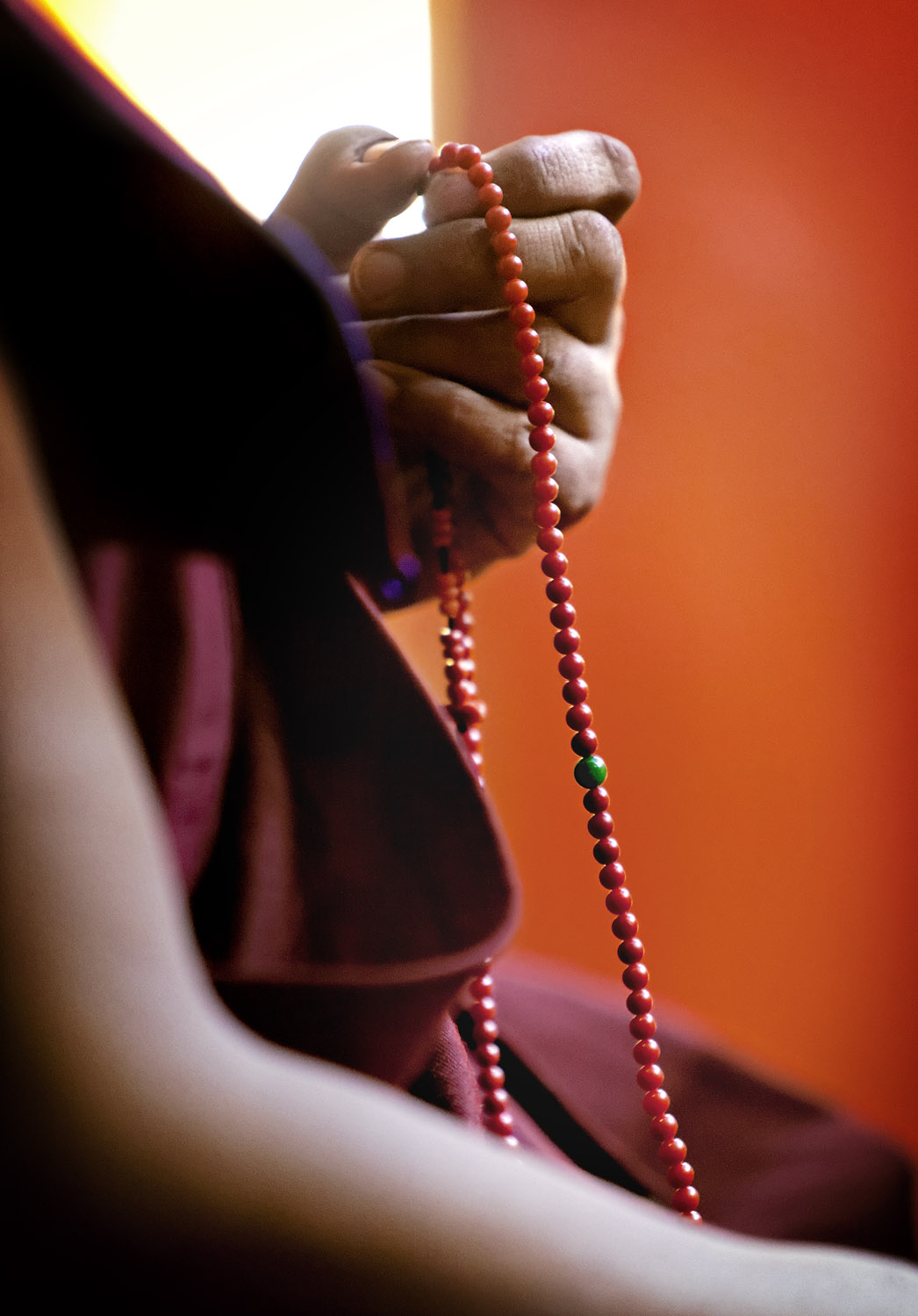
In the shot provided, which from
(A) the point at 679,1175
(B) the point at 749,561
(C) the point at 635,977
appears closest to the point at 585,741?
(C) the point at 635,977

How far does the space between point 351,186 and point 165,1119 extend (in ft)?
1.41

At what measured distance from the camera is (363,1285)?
0.17 m

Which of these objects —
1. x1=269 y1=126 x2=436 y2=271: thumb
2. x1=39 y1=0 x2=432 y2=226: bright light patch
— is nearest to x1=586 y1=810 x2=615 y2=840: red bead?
x1=269 y1=126 x2=436 y2=271: thumb

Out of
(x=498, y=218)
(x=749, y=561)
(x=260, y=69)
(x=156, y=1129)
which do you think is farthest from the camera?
(x=749, y=561)

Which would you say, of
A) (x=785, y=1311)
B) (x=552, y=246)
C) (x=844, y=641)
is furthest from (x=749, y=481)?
(x=785, y=1311)

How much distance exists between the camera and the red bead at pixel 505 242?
1.32 feet

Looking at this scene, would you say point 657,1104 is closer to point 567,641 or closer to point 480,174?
point 567,641

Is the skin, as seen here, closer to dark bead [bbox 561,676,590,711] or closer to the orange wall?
dark bead [bbox 561,676,590,711]

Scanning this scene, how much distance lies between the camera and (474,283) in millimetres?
423

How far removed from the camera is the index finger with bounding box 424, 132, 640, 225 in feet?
1.37

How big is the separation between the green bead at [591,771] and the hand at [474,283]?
0.16 meters

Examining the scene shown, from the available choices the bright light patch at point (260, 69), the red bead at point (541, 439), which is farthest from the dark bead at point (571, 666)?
the bright light patch at point (260, 69)

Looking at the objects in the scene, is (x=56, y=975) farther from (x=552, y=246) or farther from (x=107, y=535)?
(x=552, y=246)

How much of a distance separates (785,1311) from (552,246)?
1.44 feet
